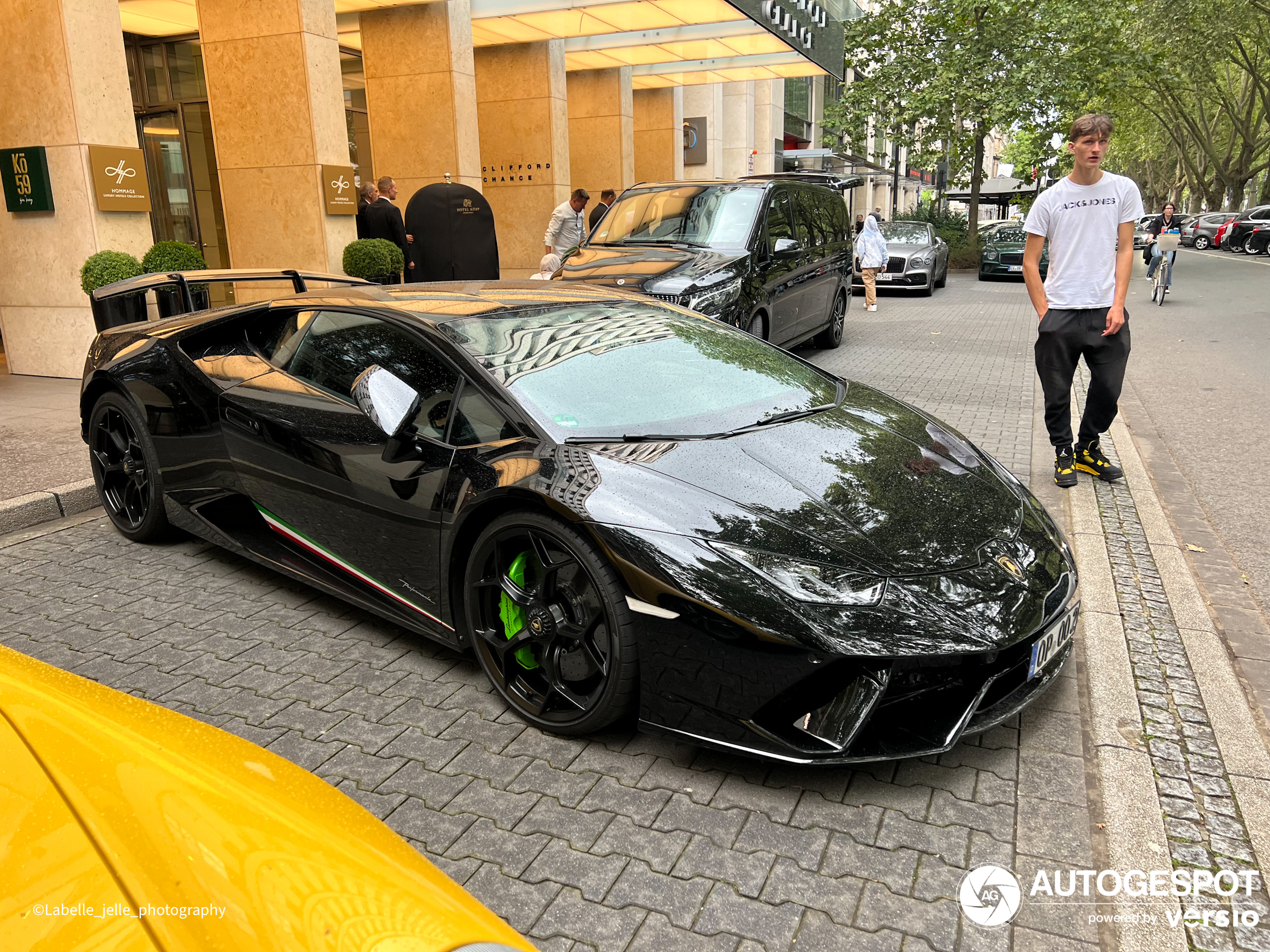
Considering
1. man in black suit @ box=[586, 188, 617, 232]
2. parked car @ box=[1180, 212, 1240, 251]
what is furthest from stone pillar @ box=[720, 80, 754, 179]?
parked car @ box=[1180, 212, 1240, 251]

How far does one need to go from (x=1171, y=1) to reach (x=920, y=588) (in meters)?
40.9

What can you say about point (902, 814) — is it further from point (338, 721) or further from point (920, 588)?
point (338, 721)

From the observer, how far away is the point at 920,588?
8.55 ft

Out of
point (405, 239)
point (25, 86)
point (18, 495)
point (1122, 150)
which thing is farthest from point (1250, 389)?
point (1122, 150)

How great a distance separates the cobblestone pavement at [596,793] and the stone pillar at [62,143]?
6.04 metres

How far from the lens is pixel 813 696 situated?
248cm

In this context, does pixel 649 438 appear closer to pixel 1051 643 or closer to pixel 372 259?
pixel 1051 643

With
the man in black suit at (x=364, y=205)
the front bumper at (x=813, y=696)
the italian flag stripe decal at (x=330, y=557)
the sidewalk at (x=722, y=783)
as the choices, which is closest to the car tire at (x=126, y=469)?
the sidewalk at (x=722, y=783)

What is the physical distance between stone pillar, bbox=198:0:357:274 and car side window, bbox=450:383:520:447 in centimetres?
853

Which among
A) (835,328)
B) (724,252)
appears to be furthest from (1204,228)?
(724,252)

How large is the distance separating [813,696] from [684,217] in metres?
7.33

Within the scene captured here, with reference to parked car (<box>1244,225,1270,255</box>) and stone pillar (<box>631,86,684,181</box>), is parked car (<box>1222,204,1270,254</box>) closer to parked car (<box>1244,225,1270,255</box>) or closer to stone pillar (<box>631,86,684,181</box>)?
parked car (<box>1244,225,1270,255</box>)

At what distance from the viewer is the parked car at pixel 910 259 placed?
1958 cm

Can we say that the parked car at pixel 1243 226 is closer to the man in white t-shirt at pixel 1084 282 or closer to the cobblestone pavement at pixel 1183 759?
the man in white t-shirt at pixel 1084 282
